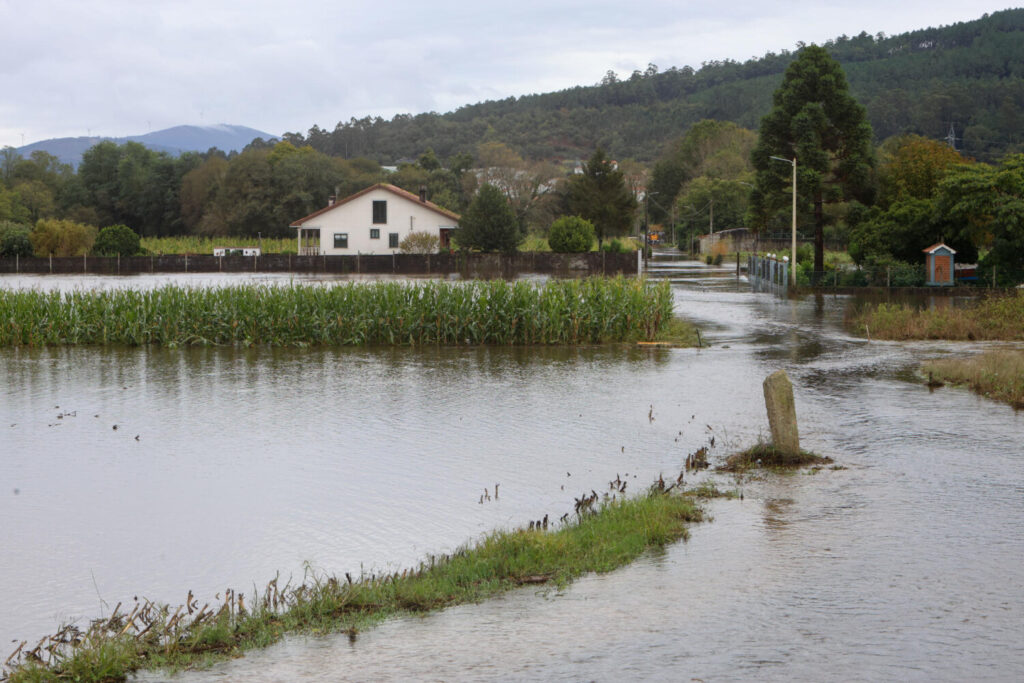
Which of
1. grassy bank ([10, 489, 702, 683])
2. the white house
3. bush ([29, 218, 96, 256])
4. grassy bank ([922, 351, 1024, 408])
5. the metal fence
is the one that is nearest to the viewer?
grassy bank ([10, 489, 702, 683])

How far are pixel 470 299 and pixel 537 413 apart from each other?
11903 mm

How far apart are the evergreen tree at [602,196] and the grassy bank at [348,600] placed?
7458cm

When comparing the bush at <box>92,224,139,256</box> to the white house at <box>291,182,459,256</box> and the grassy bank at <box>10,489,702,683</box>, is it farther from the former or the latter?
the grassy bank at <box>10,489,702,683</box>

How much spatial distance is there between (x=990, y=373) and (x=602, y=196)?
65.9 meters

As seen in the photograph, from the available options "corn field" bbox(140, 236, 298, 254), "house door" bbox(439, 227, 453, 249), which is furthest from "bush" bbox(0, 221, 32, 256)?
"house door" bbox(439, 227, 453, 249)

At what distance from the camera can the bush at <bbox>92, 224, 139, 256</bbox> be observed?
7912 cm

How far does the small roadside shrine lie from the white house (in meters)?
40.6

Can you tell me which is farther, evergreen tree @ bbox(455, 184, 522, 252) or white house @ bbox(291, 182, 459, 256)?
white house @ bbox(291, 182, 459, 256)

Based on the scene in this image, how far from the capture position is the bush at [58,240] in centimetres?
8275

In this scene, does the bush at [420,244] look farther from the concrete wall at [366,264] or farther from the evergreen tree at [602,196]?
the evergreen tree at [602,196]

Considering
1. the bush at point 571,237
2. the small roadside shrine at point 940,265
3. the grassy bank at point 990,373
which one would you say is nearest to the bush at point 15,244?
the bush at point 571,237

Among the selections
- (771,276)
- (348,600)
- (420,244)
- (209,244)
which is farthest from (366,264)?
(348,600)

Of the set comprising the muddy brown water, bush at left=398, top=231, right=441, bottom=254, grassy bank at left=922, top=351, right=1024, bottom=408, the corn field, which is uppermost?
the corn field

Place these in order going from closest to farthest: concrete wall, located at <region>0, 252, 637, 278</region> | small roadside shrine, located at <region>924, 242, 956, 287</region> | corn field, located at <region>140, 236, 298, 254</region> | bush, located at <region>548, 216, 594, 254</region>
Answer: small roadside shrine, located at <region>924, 242, 956, 287</region> → concrete wall, located at <region>0, 252, 637, 278</region> → bush, located at <region>548, 216, 594, 254</region> → corn field, located at <region>140, 236, 298, 254</region>
